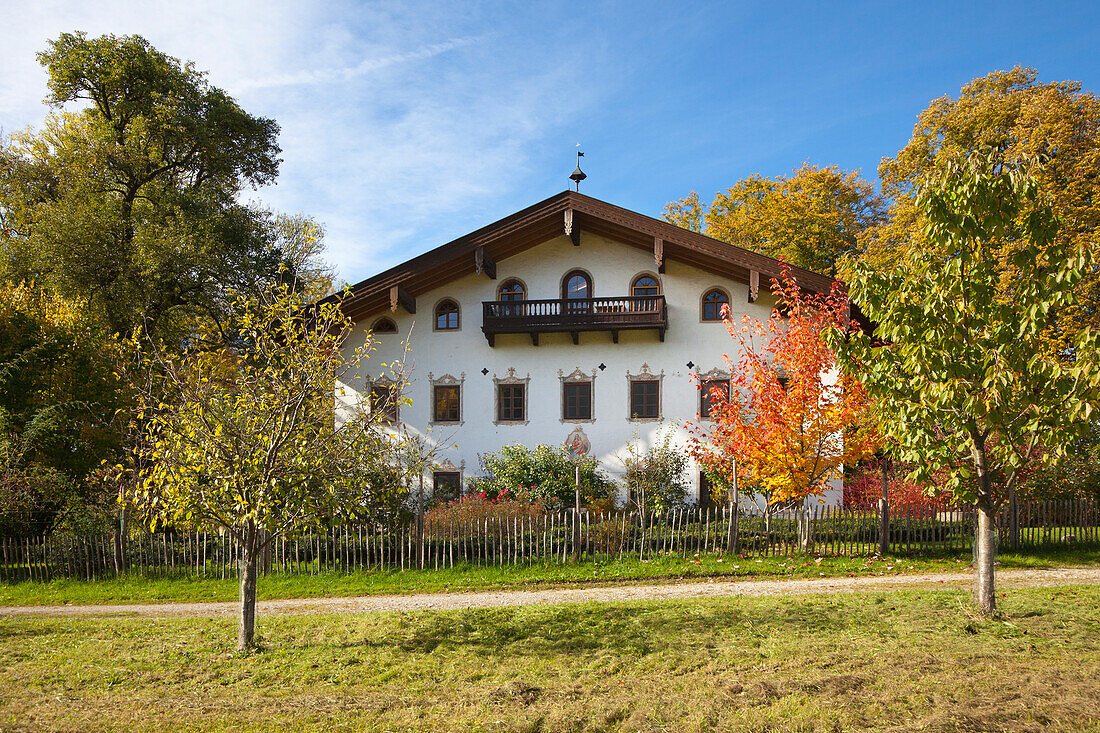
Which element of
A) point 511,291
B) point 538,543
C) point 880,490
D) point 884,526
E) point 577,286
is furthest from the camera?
point 511,291

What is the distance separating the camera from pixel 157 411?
10.0 metres

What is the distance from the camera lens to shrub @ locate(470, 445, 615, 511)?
2203 centimetres

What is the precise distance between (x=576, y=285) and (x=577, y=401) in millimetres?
4093

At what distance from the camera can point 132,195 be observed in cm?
2744

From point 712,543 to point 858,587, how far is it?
12.7 feet

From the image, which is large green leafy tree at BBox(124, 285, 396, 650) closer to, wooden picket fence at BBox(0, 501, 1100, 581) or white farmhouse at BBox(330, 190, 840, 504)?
wooden picket fence at BBox(0, 501, 1100, 581)

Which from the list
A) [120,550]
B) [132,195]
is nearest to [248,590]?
[120,550]

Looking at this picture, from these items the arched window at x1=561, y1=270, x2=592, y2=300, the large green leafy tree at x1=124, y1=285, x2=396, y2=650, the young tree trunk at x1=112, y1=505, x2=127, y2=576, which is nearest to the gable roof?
the arched window at x1=561, y1=270, x2=592, y2=300

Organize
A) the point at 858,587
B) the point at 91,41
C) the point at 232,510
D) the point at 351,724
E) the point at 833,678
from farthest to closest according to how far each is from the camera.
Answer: the point at 91,41, the point at 858,587, the point at 232,510, the point at 833,678, the point at 351,724

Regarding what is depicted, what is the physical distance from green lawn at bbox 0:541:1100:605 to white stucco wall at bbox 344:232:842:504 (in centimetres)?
814

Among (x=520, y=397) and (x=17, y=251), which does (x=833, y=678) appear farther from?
(x=17, y=251)

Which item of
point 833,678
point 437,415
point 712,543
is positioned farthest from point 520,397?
point 833,678

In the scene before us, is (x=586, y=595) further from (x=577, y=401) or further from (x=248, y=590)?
(x=577, y=401)

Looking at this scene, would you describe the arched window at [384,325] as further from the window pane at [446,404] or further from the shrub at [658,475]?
the shrub at [658,475]
